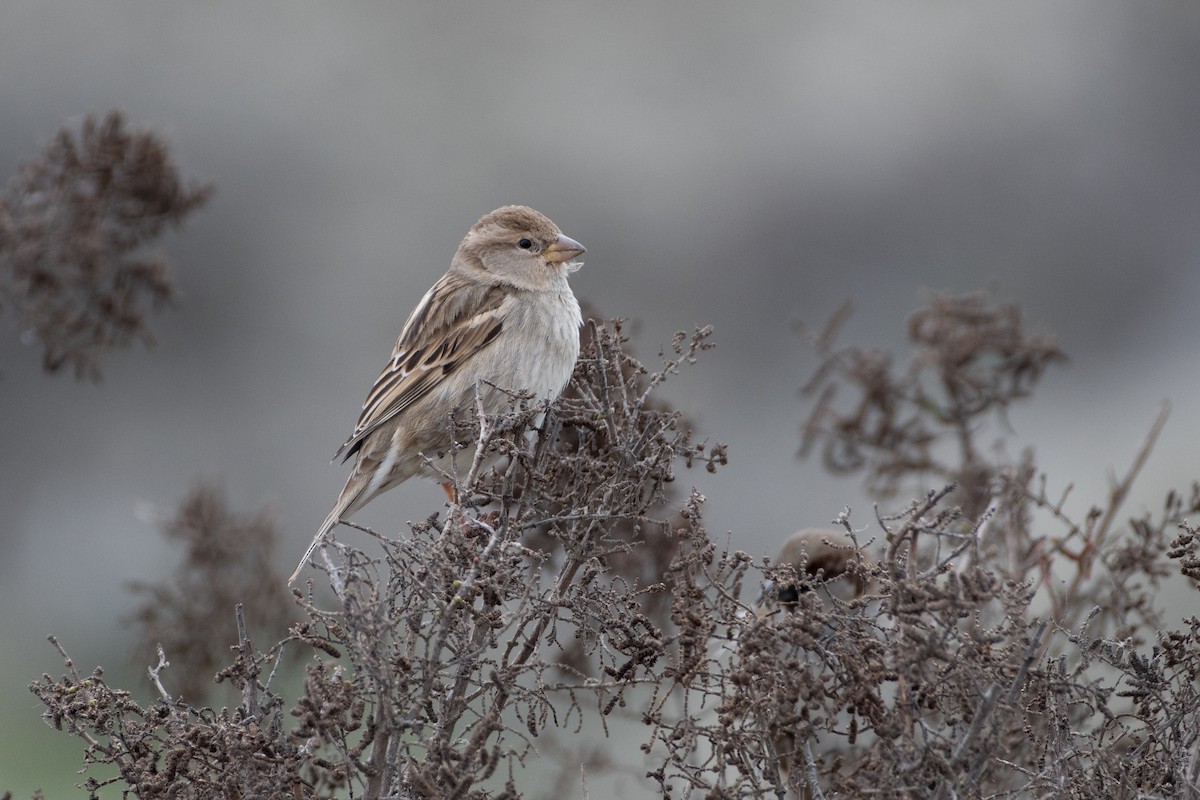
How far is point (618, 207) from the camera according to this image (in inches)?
512

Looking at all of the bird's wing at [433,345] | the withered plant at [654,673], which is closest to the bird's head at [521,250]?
the bird's wing at [433,345]

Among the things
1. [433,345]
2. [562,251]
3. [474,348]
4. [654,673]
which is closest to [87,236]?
[433,345]

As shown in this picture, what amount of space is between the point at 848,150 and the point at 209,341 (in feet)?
22.6

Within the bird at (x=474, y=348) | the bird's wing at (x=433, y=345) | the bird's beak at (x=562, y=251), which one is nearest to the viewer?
the bird at (x=474, y=348)

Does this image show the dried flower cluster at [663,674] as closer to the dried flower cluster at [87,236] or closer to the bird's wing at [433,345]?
the bird's wing at [433,345]

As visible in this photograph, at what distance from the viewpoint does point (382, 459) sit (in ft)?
14.8

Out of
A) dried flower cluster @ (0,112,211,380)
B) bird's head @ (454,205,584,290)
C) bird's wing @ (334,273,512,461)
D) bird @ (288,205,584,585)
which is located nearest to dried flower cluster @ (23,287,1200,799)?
bird @ (288,205,584,585)

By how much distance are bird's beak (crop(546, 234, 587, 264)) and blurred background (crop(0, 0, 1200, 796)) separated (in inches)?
184

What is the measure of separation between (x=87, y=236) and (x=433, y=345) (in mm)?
1295

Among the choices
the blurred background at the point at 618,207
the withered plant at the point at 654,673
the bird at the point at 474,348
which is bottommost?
the withered plant at the point at 654,673

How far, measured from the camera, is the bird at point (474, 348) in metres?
4.43

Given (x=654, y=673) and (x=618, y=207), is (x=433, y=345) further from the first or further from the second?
(x=618, y=207)

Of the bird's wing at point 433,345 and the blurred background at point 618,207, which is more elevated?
the blurred background at point 618,207

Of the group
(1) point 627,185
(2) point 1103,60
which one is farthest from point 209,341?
(2) point 1103,60
